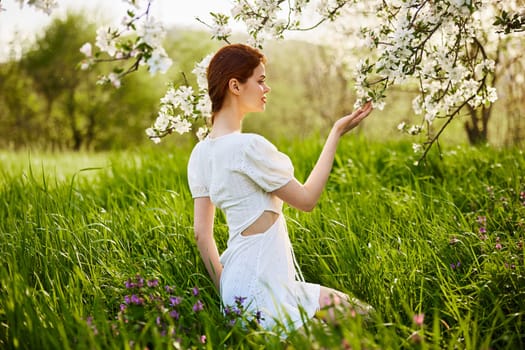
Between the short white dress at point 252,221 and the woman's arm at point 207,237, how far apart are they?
7.9 inches

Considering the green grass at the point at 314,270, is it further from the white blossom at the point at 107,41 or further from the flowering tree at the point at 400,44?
the white blossom at the point at 107,41

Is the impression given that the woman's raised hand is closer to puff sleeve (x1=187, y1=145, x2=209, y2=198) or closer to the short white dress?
the short white dress

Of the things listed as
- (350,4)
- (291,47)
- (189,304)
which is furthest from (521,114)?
(291,47)

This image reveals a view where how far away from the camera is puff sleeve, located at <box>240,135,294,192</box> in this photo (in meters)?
2.58

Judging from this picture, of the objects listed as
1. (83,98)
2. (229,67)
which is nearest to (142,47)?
(229,67)

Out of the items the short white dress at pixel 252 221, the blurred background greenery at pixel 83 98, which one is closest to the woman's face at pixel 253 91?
the short white dress at pixel 252 221

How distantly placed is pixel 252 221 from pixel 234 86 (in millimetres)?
654

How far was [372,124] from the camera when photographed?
15.9 metres

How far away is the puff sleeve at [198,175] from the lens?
9.32 ft

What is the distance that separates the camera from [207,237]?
2.93m

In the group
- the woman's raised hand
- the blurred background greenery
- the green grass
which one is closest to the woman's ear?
the woman's raised hand

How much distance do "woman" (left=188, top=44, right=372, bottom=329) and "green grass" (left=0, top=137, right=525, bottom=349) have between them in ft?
0.55

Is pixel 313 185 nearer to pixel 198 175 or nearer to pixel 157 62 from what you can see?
pixel 198 175

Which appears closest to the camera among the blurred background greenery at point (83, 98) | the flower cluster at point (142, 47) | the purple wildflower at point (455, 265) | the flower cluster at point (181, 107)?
the flower cluster at point (142, 47)
